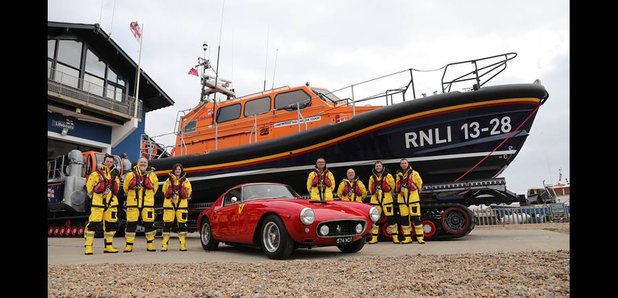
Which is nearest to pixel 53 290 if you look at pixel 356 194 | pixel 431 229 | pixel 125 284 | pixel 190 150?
pixel 125 284

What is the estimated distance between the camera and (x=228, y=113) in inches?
409

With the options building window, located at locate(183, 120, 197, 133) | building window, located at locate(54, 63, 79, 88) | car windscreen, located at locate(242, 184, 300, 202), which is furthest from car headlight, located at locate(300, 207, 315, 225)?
building window, located at locate(54, 63, 79, 88)

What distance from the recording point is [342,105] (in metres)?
8.94

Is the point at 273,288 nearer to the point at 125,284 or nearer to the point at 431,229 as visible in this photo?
the point at 125,284

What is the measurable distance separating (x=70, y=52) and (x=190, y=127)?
1031 cm

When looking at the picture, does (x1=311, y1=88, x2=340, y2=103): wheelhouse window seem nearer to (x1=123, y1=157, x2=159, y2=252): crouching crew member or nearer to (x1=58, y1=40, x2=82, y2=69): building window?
(x1=123, y1=157, x2=159, y2=252): crouching crew member

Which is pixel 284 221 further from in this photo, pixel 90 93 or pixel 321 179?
pixel 90 93

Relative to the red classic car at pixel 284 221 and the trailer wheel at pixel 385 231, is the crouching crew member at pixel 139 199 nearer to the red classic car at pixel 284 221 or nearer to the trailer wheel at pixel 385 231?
the red classic car at pixel 284 221

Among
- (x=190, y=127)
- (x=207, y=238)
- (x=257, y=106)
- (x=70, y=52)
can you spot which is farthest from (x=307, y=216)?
(x=70, y=52)

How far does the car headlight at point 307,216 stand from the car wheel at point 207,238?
→ 2362mm

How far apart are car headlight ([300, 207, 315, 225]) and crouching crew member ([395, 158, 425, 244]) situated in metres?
2.71

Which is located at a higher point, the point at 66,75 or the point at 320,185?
the point at 66,75

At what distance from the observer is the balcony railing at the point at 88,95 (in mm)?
16323
